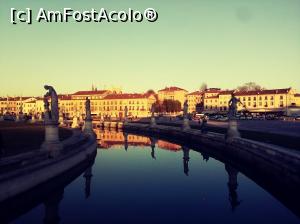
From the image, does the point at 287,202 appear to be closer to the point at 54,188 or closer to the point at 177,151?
the point at 54,188

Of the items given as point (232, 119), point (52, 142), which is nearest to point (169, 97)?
point (232, 119)

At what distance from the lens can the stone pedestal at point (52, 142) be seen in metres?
22.7

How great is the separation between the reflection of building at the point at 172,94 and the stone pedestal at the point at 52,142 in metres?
149

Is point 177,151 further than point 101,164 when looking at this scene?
Yes

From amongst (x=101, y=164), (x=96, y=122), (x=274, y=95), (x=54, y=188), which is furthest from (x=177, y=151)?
(x=274, y=95)

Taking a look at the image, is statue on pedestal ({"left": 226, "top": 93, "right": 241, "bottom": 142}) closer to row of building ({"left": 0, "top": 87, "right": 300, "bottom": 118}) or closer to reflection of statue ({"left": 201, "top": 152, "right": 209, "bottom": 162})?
reflection of statue ({"left": 201, "top": 152, "right": 209, "bottom": 162})

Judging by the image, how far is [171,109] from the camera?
5866 inches

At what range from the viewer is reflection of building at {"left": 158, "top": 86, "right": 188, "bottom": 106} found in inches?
6821

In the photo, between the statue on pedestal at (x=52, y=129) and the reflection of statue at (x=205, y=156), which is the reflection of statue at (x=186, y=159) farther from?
the statue on pedestal at (x=52, y=129)

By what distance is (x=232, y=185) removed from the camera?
22297 mm

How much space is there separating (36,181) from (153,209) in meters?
6.78

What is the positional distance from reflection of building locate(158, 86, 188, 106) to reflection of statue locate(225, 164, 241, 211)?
473 ft

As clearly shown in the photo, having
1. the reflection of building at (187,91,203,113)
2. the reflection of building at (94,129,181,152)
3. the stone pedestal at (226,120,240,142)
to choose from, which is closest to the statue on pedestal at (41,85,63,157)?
the stone pedestal at (226,120,240,142)

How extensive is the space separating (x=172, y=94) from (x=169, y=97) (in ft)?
7.93
